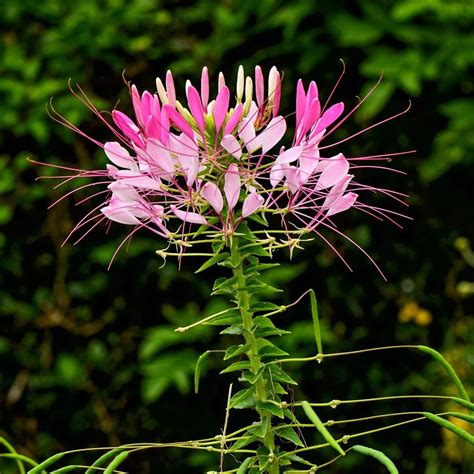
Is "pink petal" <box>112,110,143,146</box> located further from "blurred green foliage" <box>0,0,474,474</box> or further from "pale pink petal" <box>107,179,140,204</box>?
"blurred green foliage" <box>0,0,474,474</box>

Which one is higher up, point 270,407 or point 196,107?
point 196,107

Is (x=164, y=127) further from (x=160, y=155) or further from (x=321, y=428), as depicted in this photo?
(x=321, y=428)

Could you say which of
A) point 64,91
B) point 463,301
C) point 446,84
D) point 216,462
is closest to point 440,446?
point 463,301

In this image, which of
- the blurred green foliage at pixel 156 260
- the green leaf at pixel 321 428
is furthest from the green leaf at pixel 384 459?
the blurred green foliage at pixel 156 260

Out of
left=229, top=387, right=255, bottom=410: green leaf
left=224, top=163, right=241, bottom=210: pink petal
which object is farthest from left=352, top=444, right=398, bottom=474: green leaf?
left=224, top=163, right=241, bottom=210: pink petal

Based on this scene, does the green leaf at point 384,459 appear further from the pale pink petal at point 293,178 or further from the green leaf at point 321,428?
the pale pink petal at point 293,178

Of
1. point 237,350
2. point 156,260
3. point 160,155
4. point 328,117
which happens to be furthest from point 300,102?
point 156,260
